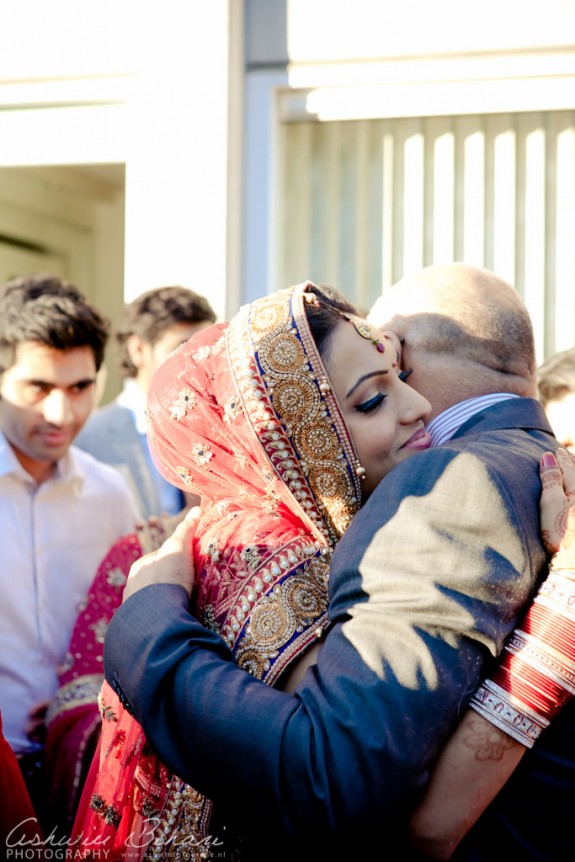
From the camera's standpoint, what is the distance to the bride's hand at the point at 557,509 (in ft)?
5.31

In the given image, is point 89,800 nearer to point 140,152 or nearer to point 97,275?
point 140,152

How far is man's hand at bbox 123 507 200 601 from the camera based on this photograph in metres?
1.83

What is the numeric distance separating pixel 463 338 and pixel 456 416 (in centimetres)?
21

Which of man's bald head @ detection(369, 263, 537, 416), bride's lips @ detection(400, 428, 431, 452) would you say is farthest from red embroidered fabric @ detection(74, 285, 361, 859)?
man's bald head @ detection(369, 263, 537, 416)

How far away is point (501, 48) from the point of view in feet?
13.2

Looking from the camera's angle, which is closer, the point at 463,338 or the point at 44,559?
the point at 463,338

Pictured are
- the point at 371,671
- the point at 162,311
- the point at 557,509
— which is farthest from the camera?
the point at 162,311

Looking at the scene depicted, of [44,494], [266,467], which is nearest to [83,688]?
[44,494]

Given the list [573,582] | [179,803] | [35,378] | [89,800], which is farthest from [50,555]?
[573,582]

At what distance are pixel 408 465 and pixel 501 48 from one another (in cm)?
290

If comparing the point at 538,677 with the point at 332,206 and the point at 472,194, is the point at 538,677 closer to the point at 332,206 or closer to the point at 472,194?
the point at 472,194

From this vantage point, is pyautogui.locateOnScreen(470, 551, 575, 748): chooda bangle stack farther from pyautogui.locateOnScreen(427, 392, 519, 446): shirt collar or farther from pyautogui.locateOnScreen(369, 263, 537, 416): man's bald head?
pyautogui.locateOnScreen(369, 263, 537, 416): man's bald head

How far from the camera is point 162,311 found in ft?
13.4

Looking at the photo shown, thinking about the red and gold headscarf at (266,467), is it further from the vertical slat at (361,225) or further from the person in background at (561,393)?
the vertical slat at (361,225)
